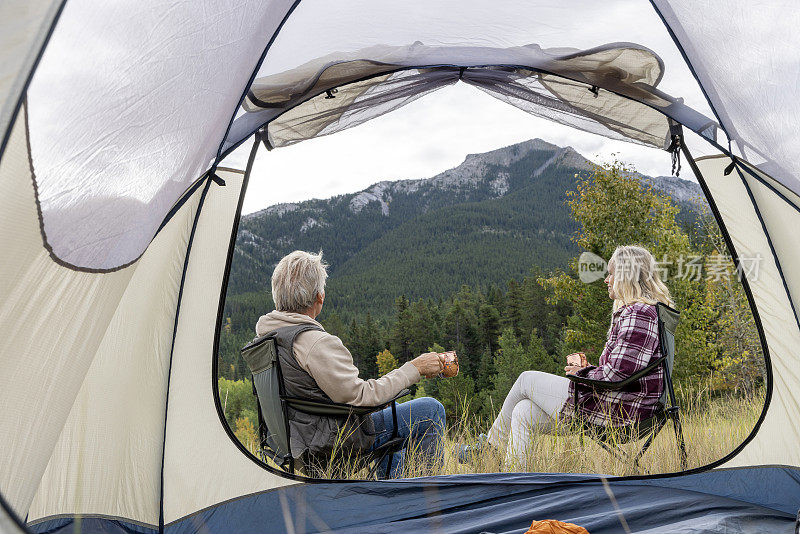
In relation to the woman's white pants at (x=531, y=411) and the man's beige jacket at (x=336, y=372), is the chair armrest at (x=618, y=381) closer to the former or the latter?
the woman's white pants at (x=531, y=411)

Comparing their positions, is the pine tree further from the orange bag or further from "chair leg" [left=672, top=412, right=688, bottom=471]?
the orange bag

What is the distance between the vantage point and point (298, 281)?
2062 mm

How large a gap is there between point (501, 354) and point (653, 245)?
1293cm

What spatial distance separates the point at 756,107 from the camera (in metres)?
1.57

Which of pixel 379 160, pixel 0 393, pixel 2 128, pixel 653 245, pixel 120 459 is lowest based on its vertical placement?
pixel 120 459

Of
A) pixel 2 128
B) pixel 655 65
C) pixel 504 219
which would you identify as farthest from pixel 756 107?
pixel 504 219

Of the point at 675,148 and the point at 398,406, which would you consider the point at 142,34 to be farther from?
the point at 675,148

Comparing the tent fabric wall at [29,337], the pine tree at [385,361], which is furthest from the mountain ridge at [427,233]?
the tent fabric wall at [29,337]

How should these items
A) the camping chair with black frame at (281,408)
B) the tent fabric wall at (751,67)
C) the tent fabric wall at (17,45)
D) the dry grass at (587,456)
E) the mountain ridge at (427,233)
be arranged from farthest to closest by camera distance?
the mountain ridge at (427,233)
the dry grass at (587,456)
the camping chair with black frame at (281,408)
the tent fabric wall at (751,67)
the tent fabric wall at (17,45)

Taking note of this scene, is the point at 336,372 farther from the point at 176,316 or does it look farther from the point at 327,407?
the point at 176,316

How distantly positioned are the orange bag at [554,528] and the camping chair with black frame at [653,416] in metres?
0.59

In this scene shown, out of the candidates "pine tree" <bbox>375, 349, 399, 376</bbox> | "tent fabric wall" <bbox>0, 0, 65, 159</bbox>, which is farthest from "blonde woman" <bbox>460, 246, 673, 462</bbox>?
"pine tree" <bbox>375, 349, 399, 376</bbox>

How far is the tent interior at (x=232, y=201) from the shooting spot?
3.40ft

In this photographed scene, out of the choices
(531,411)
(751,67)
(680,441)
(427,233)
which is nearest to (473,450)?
(531,411)
